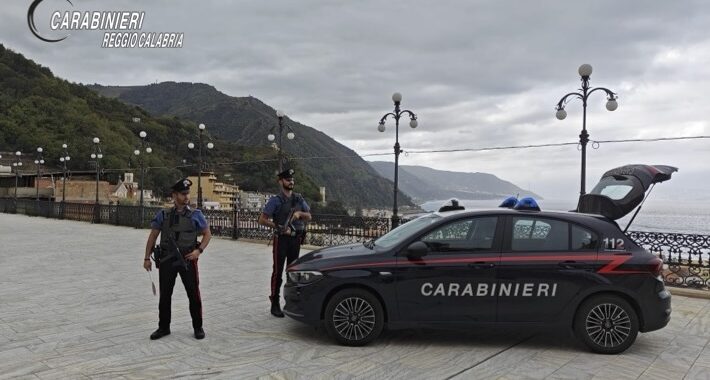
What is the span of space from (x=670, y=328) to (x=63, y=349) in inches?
274

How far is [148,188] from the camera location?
86000mm

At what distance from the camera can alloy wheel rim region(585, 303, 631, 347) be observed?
4.72m

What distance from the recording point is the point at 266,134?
350ft

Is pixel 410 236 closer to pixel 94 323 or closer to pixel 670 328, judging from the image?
pixel 670 328

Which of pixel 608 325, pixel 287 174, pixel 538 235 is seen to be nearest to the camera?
pixel 608 325

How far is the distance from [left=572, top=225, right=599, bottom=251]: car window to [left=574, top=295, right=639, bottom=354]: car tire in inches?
20.4

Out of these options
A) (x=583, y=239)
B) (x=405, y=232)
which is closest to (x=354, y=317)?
(x=405, y=232)

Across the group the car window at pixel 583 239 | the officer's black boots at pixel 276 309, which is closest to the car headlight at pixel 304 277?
the officer's black boots at pixel 276 309

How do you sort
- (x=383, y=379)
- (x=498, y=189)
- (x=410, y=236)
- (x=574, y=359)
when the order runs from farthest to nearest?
1. (x=498, y=189)
2. (x=410, y=236)
3. (x=574, y=359)
4. (x=383, y=379)

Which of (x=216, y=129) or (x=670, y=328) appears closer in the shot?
(x=670, y=328)

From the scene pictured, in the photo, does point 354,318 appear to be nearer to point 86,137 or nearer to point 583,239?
point 583,239

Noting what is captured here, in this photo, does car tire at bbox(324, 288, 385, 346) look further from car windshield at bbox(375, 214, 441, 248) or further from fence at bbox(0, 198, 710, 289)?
fence at bbox(0, 198, 710, 289)

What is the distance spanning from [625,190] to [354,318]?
4313 millimetres

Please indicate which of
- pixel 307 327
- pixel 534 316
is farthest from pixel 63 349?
pixel 534 316
